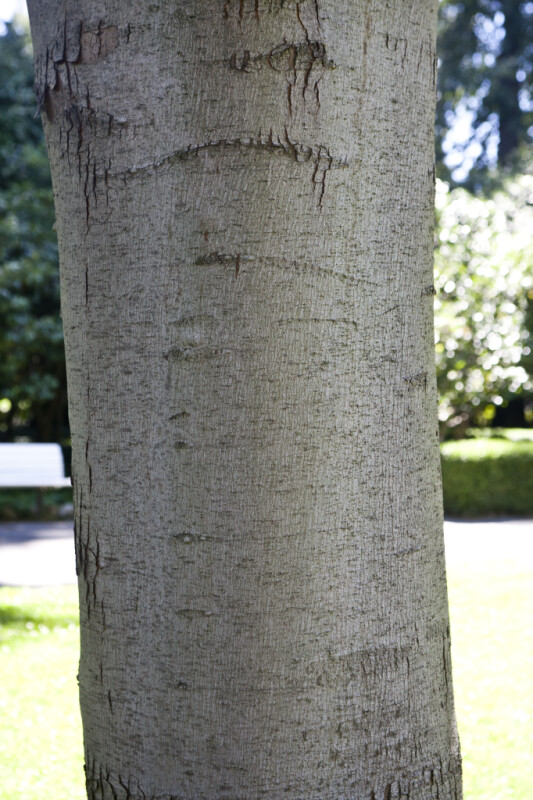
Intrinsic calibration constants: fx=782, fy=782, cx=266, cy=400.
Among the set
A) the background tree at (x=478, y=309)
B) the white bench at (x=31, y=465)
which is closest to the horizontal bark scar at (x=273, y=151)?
the white bench at (x=31, y=465)

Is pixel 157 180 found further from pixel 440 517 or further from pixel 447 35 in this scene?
pixel 447 35

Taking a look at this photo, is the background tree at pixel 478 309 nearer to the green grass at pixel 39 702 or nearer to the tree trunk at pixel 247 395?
the green grass at pixel 39 702

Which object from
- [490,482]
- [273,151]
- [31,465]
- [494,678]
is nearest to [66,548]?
[31,465]

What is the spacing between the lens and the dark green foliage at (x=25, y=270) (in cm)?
1084

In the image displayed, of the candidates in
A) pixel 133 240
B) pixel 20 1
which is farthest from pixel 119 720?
pixel 20 1

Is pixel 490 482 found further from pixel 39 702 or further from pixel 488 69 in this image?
pixel 488 69

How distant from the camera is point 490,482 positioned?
34.7 ft

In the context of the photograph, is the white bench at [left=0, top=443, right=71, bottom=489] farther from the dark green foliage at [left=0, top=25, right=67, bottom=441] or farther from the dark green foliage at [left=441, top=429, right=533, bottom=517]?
the dark green foliage at [left=441, top=429, right=533, bottom=517]

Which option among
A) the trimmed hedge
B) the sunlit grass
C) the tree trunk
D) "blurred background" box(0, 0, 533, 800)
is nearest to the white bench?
"blurred background" box(0, 0, 533, 800)

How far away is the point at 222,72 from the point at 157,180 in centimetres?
23

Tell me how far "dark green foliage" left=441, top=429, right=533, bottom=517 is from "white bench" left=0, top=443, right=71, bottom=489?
5140mm

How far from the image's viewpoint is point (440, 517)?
1663mm

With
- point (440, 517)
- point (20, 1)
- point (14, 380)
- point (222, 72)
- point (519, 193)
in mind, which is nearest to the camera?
point (222, 72)

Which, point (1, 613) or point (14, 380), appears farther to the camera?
point (14, 380)
